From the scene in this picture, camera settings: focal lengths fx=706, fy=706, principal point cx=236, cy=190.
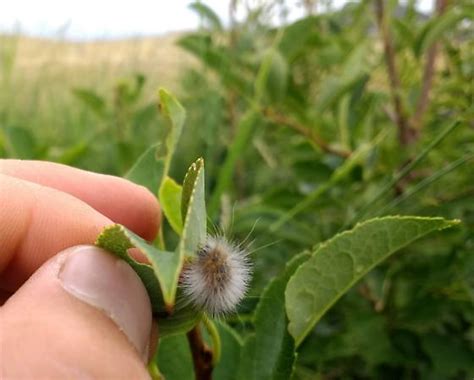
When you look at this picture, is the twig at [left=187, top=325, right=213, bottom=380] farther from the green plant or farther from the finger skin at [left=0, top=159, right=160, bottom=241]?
the finger skin at [left=0, top=159, right=160, bottom=241]

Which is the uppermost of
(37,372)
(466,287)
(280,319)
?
(37,372)

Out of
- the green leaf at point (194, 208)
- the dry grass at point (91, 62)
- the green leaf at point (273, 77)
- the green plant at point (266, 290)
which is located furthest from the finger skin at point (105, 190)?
the dry grass at point (91, 62)

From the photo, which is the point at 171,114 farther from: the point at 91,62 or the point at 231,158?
the point at 91,62

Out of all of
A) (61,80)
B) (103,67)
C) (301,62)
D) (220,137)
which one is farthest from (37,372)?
(61,80)

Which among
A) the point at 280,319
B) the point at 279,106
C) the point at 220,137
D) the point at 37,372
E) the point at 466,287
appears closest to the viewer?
the point at 37,372

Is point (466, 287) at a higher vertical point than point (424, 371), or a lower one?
higher

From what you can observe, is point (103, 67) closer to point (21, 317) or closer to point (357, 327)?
point (357, 327)

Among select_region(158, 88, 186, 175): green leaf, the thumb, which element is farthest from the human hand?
select_region(158, 88, 186, 175): green leaf
